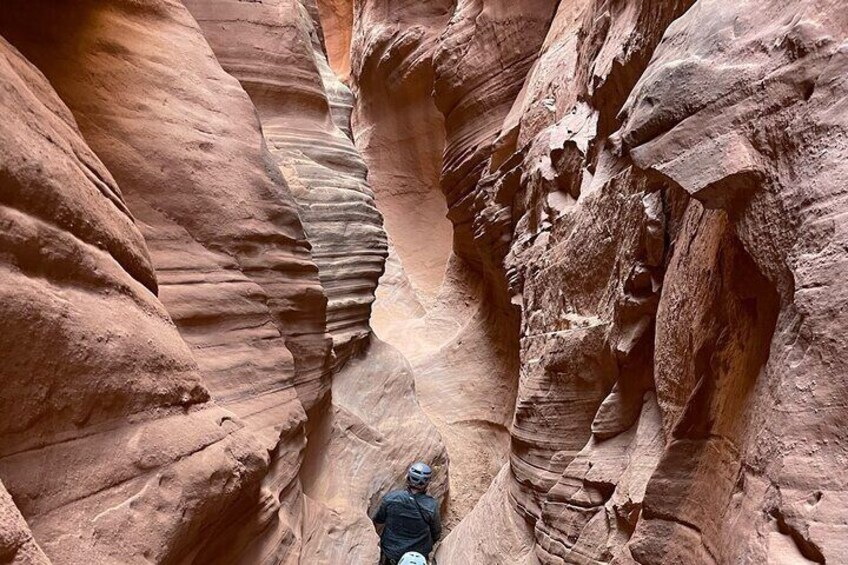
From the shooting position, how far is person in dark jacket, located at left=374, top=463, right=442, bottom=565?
5387 millimetres

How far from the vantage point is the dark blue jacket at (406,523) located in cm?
539

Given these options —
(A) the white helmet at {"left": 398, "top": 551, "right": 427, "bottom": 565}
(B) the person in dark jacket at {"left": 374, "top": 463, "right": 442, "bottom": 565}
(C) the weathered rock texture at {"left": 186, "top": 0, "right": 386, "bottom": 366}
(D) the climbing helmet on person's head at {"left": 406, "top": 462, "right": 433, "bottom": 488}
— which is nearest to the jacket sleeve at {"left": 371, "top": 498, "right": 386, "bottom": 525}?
(B) the person in dark jacket at {"left": 374, "top": 463, "right": 442, "bottom": 565}

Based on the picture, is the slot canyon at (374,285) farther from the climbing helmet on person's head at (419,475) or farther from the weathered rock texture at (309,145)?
the climbing helmet on person's head at (419,475)

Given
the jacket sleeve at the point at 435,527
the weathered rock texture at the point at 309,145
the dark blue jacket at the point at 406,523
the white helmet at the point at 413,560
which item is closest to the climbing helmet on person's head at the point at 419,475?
the dark blue jacket at the point at 406,523

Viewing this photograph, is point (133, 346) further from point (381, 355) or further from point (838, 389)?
point (381, 355)

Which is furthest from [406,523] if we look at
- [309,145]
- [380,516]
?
[309,145]

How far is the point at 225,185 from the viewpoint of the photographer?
11.8 feet

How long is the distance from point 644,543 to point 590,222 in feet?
7.28

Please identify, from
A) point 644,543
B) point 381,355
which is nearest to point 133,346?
point 644,543

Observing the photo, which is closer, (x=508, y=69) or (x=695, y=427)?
(x=695, y=427)

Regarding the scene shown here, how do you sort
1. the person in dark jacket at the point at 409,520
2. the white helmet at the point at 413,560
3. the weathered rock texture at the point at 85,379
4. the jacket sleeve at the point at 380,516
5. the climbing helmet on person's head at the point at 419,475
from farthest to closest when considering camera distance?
the climbing helmet on person's head at the point at 419,475, the jacket sleeve at the point at 380,516, the person in dark jacket at the point at 409,520, the white helmet at the point at 413,560, the weathered rock texture at the point at 85,379

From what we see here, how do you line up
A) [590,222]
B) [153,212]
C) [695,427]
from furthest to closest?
[590,222] → [153,212] → [695,427]

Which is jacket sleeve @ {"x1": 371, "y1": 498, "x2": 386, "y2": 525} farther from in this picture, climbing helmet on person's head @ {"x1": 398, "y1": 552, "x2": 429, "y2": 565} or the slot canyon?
climbing helmet on person's head @ {"x1": 398, "y1": 552, "x2": 429, "y2": 565}

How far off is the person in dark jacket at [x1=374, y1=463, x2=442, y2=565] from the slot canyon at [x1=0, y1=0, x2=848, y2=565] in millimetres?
254
